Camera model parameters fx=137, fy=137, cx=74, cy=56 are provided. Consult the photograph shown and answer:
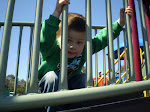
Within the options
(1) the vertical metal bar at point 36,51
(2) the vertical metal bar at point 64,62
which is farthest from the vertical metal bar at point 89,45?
(1) the vertical metal bar at point 36,51

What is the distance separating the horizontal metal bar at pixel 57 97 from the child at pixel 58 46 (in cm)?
35

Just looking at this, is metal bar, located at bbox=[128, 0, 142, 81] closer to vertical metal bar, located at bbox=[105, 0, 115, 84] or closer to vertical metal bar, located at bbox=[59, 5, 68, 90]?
vertical metal bar, located at bbox=[105, 0, 115, 84]

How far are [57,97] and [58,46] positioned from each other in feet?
2.20

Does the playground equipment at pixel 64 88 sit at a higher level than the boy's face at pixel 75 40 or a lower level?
lower

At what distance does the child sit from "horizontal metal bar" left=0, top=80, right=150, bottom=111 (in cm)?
35

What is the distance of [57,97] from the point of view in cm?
53

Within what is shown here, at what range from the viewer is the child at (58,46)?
0.75 metres

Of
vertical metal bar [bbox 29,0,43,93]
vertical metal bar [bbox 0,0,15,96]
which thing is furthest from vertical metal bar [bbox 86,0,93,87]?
vertical metal bar [bbox 0,0,15,96]

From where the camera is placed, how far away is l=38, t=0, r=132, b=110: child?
0.75m

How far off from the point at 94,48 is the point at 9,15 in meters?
1.03

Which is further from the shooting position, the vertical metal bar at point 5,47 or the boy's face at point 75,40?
the boy's face at point 75,40

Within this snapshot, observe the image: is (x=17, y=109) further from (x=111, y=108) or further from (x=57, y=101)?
(x=111, y=108)

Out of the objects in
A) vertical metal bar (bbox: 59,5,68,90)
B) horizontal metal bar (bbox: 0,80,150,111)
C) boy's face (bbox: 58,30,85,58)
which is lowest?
horizontal metal bar (bbox: 0,80,150,111)

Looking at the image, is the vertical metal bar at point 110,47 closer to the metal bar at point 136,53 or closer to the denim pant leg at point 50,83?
the denim pant leg at point 50,83
